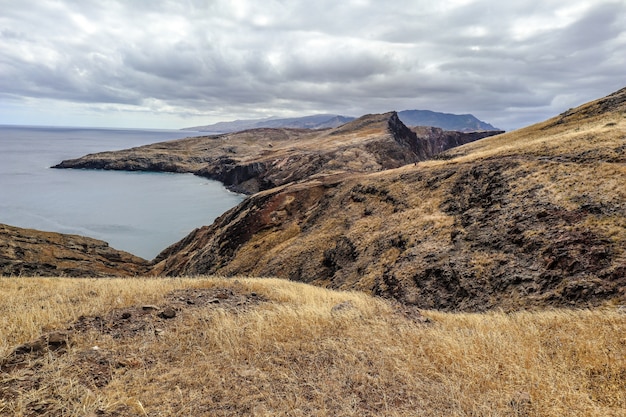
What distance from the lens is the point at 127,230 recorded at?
58.5 meters

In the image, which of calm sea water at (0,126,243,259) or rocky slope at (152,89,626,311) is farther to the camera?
calm sea water at (0,126,243,259)

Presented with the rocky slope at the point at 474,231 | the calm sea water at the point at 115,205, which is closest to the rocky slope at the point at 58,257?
the rocky slope at the point at 474,231

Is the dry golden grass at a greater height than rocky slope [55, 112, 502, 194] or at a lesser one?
lesser

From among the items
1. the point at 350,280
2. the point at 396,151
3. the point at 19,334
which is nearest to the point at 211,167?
the point at 396,151

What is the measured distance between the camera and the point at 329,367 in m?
6.29

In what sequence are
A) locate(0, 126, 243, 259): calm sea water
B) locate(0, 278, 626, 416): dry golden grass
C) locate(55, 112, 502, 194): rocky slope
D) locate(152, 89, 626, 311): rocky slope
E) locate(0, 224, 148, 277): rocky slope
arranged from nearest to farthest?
locate(0, 278, 626, 416): dry golden grass, locate(152, 89, 626, 311): rocky slope, locate(0, 224, 148, 277): rocky slope, locate(0, 126, 243, 259): calm sea water, locate(55, 112, 502, 194): rocky slope

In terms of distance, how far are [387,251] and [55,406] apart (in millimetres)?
16677

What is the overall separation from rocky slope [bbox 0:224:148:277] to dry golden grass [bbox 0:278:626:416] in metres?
21.1

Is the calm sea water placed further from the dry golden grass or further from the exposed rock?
the dry golden grass

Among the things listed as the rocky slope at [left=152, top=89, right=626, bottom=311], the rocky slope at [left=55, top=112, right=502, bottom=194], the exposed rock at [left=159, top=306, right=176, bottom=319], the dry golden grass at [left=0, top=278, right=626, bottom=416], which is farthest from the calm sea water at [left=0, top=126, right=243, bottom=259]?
the dry golden grass at [left=0, top=278, right=626, bottom=416]

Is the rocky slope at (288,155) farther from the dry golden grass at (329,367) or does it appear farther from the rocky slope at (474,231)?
the dry golden grass at (329,367)

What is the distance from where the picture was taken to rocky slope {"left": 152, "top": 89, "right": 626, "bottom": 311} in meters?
12.8

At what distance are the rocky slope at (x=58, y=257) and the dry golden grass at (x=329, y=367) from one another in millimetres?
21078

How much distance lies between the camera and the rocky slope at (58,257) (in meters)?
26.0
